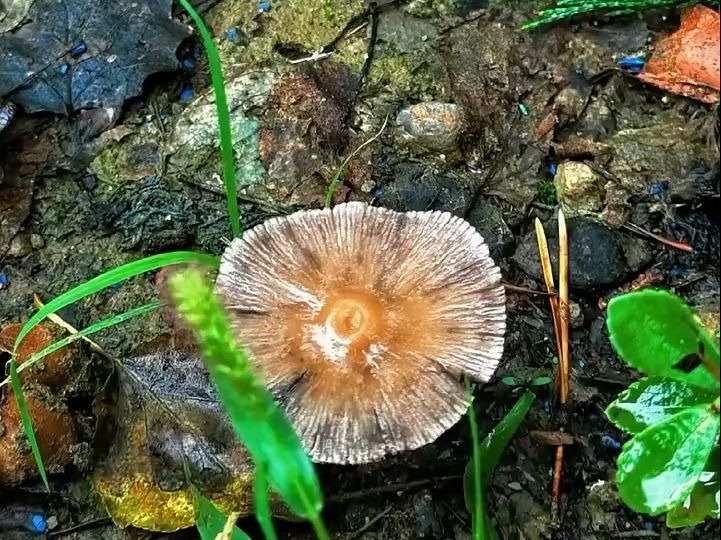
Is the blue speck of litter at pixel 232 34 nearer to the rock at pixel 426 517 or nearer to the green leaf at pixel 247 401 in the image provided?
the rock at pixel 426 517

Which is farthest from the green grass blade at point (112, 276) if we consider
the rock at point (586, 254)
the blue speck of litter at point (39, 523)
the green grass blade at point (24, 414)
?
the rock at point (586, 254)

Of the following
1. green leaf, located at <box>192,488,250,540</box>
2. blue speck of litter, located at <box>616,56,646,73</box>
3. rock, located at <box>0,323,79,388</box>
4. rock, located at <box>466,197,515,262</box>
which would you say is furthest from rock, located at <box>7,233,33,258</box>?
blue speck of litter, located at <box>616,56,646,73</box>

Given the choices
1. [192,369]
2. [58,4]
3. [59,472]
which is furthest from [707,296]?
[58,4]

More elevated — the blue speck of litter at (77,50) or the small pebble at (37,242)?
the blue speck of litter at (77,50)

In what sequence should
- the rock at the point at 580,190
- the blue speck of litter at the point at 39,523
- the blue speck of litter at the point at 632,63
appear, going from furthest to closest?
the blue speck of litter at the point at 632,63
the rock at the point at 580,190
the blue speck of litter at the point at 39,523

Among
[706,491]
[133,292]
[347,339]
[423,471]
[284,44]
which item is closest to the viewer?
[706,491]

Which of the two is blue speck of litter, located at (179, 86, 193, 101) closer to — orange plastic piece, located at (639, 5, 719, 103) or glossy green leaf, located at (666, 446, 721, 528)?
orange plastic piece, located at (639, 5, 719, 103)

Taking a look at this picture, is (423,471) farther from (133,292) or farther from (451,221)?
(133,292)
